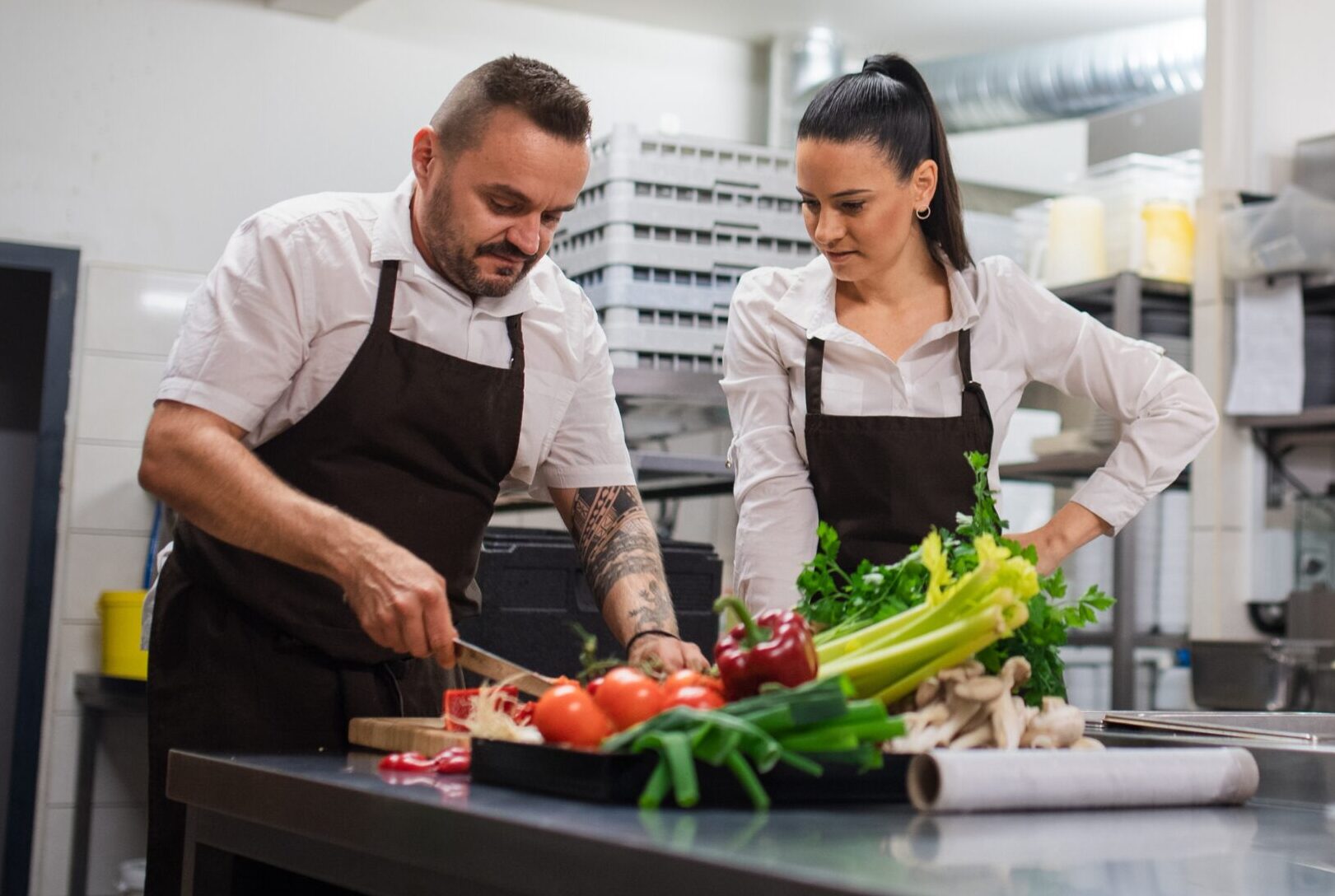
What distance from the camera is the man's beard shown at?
2.00 meters

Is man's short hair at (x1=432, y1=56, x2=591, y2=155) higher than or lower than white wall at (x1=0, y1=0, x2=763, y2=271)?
Answer: lower

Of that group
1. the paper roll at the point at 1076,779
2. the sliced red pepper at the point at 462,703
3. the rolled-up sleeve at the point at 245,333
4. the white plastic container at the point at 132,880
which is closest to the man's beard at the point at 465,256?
the rolled-up sleeve at the point at 245,333

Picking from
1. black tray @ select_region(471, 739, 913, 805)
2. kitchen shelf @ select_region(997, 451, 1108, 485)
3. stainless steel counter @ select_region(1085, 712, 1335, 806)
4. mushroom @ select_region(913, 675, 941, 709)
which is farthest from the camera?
kitchen shelf @ select_region(997, 451, 1108, 485)

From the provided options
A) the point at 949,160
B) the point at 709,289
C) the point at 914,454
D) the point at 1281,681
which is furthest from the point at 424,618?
the point at 1281,681

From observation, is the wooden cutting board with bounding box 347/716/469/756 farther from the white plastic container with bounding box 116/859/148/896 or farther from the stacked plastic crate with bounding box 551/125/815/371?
the white plastic container with bounding box 116/859/148/896

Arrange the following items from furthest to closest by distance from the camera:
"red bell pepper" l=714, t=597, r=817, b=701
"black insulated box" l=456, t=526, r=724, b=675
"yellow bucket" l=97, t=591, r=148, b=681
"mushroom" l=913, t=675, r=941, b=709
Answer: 1. "yellow bucket" l=97, t=591, r=148, b=681
2. "black insulated box" l=456, t=526, r=724, b=675
3. "mushroom" l=913, t=675, r=941, b=709
4. "red bell pepper" l=714, t=597, r=817, b=701

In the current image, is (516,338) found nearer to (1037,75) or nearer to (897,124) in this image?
(897,124)

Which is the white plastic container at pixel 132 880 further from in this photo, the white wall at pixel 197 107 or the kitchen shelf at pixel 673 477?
the white wall at pixel 197 107

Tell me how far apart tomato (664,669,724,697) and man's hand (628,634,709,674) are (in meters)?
0.48

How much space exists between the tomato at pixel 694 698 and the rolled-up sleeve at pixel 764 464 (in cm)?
90

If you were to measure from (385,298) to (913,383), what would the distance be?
0.76m

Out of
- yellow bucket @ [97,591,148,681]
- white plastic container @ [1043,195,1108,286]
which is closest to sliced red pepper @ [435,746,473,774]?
yellow bucket @ [97,591,148,681]

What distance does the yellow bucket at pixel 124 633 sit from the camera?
438 cm

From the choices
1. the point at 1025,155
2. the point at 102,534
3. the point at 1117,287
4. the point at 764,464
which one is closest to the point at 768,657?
the point at 764,464
